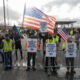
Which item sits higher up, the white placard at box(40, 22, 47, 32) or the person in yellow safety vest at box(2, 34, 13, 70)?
the white placard at box(40, 22, 47, 32)

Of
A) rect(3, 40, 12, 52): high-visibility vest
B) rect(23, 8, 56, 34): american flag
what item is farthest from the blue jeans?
rect(23, 8, 56, 34): american flag

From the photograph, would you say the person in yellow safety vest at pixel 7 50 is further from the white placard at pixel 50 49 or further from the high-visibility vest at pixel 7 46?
the white placard at pixel 50 49

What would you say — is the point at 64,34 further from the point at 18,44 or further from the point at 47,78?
the point at 18,44

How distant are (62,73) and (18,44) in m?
3.71

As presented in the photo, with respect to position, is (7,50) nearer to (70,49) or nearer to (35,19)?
(35,19)

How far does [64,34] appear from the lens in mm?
7164

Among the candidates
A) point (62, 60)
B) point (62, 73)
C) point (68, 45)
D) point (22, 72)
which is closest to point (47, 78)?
point (62, 73)

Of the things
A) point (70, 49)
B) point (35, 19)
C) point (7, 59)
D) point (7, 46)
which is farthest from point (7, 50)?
point (70, 49)

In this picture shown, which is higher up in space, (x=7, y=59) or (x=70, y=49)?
(x=70, y=49)

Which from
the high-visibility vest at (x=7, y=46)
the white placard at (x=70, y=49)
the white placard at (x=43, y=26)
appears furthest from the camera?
the white placard at (x=43, y=26)

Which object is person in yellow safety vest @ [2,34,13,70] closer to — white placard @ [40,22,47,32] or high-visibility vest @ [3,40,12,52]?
high-visibility vest @ [3,40,12,52]

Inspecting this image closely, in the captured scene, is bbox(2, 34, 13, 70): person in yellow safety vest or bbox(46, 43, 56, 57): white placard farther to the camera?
bbox(2, 34, 13, 70): person in yellow safety vest

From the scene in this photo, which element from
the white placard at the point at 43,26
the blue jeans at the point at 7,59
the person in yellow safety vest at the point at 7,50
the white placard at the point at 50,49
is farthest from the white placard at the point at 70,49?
the blue jeans at the point at 7,59

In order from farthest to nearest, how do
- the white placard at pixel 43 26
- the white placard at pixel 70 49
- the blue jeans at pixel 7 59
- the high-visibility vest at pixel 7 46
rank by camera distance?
1. the white placard at pixel 43 26
2. the blue jeans at pixel 7 59
3. the high-visibility vest at pixel 7 46
4. the white placard at pixel 70 49
